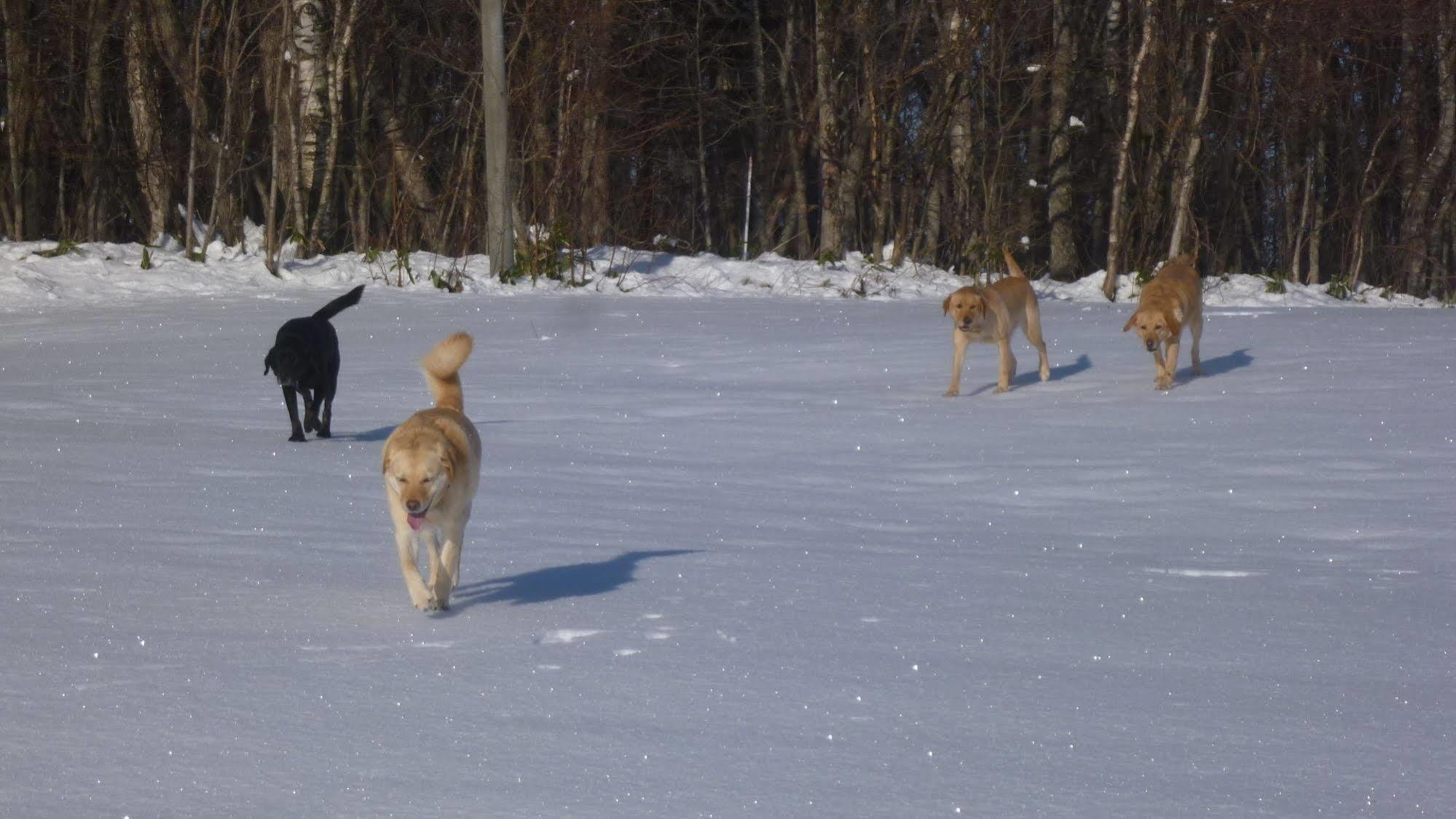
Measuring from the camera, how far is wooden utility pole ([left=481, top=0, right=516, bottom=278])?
1706 centimetres

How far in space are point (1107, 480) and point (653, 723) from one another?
4.26m

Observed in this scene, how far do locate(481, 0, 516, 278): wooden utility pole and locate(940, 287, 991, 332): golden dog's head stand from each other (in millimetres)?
7898

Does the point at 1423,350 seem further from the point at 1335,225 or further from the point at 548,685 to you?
the point at 1335,225

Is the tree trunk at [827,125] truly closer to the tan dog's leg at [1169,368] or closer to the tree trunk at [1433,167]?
the tree trunk at [1433,167]

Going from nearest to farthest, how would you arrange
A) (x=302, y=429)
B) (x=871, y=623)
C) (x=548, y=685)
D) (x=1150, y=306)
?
1. (x=548, y=685)
2. (x=871, y=623)
3. (x=302, y=429)
4. (x=1150, y=306)

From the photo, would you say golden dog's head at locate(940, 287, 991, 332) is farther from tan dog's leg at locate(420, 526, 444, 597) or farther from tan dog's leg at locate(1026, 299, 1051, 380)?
tan dog's leg at locate(420, 526, 444, 597)

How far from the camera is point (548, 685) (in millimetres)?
3650

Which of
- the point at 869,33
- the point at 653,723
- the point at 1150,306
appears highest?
the point at 869,33

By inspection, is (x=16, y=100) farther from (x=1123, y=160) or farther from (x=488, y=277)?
(x=1123, y=160)

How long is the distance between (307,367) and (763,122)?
20.2 meters

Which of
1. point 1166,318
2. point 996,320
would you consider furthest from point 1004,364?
point 1166,318

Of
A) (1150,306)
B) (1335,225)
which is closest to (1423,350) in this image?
(1150,306)

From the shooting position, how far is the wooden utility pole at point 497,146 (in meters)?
17.1

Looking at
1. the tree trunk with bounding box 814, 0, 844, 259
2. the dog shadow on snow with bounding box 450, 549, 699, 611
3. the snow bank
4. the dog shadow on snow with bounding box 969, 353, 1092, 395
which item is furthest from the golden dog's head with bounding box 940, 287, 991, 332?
the tree trunk with bounding box 814, 0, 844, 259
